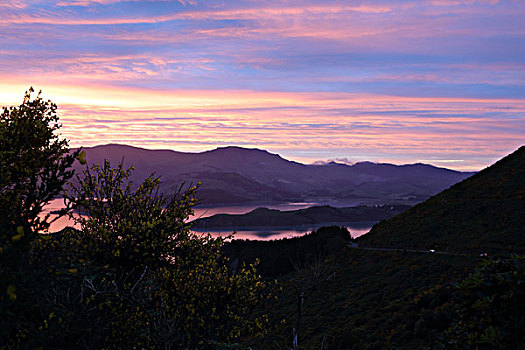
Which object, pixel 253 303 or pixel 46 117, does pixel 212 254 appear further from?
pixel 46 117

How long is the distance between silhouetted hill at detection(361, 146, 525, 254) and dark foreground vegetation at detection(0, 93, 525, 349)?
519 centimetres

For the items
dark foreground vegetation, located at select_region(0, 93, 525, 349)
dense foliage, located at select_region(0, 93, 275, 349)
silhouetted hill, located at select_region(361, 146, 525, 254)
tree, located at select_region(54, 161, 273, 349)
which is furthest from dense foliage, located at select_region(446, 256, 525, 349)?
silhouetted hill, located at select_region(361, 146, 525, 254)

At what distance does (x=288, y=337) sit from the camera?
41.5 metres

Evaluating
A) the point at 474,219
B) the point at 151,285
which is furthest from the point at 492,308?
the point at 474,219

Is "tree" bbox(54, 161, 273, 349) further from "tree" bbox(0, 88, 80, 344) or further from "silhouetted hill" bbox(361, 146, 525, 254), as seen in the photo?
"silhouetted hill" bbox(361, 146, 525, 254)

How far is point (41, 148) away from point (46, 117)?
156 centimetres

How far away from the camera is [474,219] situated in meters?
65.0

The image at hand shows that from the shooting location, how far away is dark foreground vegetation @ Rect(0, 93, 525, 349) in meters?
9.74

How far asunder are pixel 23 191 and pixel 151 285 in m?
8.12

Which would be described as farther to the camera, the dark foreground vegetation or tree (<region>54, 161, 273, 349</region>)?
tree (<region>54, 161, 273, 349</region>)

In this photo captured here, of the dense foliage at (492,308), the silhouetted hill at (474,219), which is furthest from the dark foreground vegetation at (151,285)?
the silhouetted hill at (474,219)

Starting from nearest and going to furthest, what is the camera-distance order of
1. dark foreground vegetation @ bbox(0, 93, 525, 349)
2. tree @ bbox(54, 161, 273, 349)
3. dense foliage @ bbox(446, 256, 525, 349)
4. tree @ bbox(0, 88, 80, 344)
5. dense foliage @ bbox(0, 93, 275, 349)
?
tree @ bbox(0, 88, 80, 344), dark foreground vegetation @ bbox(0, 93, 525, 349), dense foliage @ bbox(446, 256, 525, 349), dense foliage @ bbox(0, 93, 275, 349), tree @ bbox(54, 161, 273, 349)

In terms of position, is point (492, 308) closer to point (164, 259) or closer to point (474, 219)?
point (164, 259)

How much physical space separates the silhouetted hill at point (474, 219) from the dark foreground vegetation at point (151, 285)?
5.19 m
